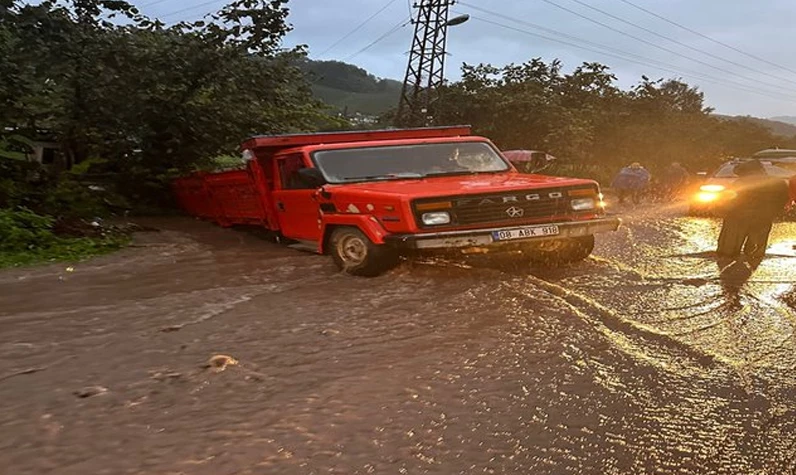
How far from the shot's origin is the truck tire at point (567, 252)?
7875 millimetres

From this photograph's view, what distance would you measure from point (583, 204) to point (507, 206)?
92 cm

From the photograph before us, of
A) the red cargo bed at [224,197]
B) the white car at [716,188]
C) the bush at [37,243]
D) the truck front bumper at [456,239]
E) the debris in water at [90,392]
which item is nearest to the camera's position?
the debris in water at [90,392]

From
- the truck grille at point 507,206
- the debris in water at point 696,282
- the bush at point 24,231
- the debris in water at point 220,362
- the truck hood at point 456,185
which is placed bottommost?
the debris in water at point 220,362

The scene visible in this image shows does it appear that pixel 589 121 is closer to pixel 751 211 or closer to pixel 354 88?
pixel 751 211

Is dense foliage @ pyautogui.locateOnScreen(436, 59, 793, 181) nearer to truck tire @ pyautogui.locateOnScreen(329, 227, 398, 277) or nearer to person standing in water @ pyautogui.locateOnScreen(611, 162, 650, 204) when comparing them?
person standing in water @ pyautogui.locateOnScreen(611, 162, 650, 204)

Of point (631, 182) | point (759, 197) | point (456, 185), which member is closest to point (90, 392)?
point (456, 185)

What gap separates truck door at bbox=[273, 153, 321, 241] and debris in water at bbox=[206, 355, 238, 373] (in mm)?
3706

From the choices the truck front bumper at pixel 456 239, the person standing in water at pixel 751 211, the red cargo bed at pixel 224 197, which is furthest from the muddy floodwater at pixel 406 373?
the red cargo bed at pixel 224 197

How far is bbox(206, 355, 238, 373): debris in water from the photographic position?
4293 millimetres

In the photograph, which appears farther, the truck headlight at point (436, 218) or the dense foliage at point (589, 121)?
the dense foliage at point (589, 121)

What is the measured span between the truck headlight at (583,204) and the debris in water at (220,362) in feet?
13.5

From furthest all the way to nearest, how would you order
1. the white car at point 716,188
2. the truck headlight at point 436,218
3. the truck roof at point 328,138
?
the white car at point 716,188
the truck roof at point 328,138
the truck headlight at point 436,218

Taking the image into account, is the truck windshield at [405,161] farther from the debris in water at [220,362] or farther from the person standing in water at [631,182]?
the person standing in water at [631,182]

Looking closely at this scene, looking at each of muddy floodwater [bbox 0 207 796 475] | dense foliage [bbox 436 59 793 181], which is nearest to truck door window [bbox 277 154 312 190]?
muddy floodwater [bbox 0 207 796 475]
